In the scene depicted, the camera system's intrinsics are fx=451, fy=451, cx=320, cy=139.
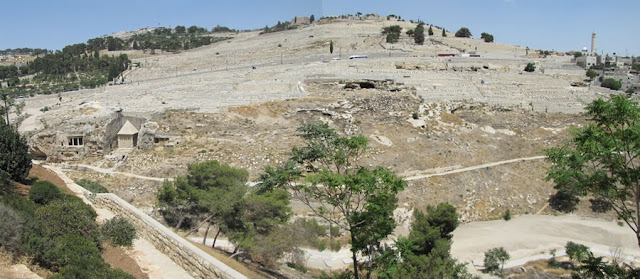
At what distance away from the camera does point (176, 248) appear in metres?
7.67

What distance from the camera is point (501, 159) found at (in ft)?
72.5

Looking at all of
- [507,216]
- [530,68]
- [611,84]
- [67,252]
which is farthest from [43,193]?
A: [611,84]

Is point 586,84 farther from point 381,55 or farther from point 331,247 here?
point 331,247

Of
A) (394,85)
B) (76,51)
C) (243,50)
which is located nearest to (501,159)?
(394,85)

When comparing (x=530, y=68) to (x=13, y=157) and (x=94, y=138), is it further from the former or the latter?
(x=13, y=157)

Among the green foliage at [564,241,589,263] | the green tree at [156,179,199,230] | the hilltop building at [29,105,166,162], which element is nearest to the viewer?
the green tree at [156,179,199,230]

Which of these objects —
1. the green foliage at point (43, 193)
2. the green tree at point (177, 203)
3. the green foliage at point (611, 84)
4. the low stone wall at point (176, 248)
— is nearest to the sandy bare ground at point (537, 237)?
the green tree at point (177, 203)

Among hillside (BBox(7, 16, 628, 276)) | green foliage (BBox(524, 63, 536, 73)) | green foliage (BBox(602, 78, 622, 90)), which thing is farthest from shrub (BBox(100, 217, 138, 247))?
green foliage (BBox(602, 78, 622, 90))

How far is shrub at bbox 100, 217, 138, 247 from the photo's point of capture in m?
8.59

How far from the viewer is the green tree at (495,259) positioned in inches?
597

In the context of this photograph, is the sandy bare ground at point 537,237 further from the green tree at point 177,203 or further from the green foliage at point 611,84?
the green foliage at point 611,84

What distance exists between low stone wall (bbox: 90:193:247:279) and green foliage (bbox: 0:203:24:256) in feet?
7.04

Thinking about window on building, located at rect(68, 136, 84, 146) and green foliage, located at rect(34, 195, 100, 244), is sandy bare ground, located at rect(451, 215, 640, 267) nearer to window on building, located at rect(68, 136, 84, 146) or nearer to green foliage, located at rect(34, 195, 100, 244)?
green foliage, located at rect(34, 195, 100, 244)

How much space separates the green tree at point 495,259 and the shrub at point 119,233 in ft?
37.7
